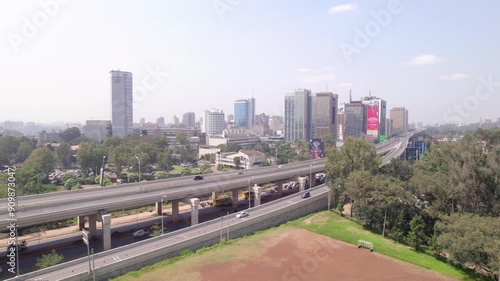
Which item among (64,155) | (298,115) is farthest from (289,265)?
(298,115)

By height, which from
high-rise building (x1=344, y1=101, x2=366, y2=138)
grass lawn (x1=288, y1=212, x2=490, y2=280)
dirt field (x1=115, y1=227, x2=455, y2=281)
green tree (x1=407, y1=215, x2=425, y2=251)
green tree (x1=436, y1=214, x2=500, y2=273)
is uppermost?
high-rise building (x1=344, y1=101, x2=366, y2=138)

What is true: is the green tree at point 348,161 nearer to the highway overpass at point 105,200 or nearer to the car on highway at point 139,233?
the highway overpass at point 105,200

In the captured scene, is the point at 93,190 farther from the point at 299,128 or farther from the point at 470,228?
the point at 299,128

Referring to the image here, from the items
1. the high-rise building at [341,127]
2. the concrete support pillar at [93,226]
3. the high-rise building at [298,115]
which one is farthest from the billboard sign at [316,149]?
the high-rise building at [341,127]

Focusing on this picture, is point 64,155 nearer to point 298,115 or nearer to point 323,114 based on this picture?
point 298,115

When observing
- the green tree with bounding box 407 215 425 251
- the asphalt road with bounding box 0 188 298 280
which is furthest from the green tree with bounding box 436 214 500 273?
the asphalt road with bounding box 0 188 298 280

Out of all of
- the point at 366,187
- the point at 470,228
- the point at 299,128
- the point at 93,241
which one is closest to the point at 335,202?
the point at 366,187

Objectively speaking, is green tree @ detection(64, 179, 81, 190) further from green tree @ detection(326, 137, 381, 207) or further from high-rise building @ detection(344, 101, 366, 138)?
high-rise building @ detection(344, 101, 366, 138)
